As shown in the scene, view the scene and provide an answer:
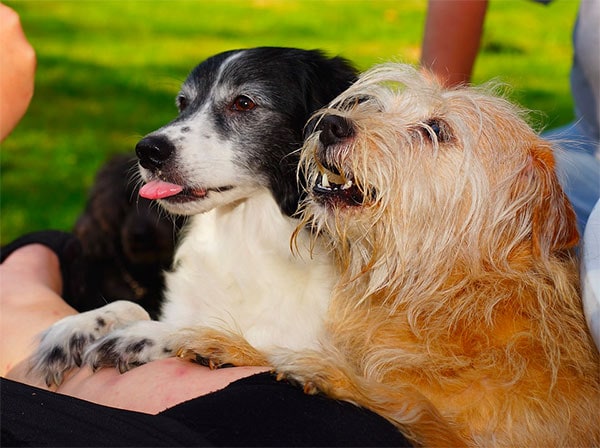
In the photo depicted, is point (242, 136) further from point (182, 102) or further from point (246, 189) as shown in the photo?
point (182, 102)

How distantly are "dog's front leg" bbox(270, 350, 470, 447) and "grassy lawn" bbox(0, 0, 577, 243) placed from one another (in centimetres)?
337

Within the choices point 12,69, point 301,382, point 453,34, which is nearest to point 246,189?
point 12,69

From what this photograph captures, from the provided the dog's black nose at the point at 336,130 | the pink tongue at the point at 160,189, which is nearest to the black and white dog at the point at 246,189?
the pink tongue at the point at 160,189

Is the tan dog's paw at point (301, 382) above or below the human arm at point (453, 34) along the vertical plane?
below

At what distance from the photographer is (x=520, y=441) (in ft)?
6.39

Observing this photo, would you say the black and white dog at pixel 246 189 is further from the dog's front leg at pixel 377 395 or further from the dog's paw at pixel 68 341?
the dog's front leg at pixel 377 395

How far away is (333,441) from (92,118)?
6.54 metres

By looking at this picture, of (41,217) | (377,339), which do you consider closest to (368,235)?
(377,339)

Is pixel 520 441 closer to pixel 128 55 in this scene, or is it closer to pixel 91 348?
pixel 91 348

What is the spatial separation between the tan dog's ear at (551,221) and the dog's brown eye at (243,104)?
989mm

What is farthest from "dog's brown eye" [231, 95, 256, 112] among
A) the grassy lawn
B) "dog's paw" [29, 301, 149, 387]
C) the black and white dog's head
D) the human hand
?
the grassy lawn

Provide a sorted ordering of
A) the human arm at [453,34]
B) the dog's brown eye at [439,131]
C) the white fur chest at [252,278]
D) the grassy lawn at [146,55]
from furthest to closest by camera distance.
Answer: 1. the grassy lawn at [146,55]
2. the human arm at [453,34]
3. the white fur chest at [252,278]
4. the dog's brown eye at [439,131]

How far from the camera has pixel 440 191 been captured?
7.20ft

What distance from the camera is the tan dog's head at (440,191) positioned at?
2.14 metres
